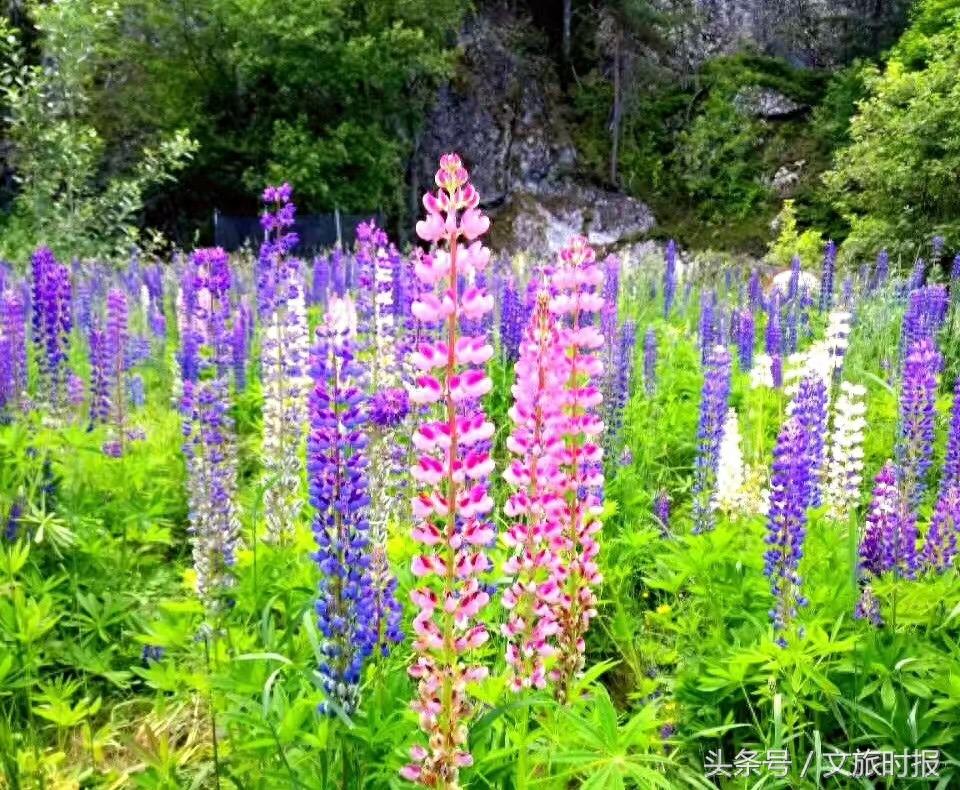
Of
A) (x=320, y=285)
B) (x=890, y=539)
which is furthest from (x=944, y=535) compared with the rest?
(x=320, y=285)

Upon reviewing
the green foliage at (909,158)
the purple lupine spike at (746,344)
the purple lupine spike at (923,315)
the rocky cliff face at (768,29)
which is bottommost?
the purple lupine spike at (746,344)

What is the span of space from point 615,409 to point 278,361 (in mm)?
1545

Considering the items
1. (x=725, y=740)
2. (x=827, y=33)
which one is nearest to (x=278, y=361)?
(x=725, y=740)

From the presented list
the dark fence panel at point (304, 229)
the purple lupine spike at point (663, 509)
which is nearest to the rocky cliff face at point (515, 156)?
the dark fence panel at point (304, 229)

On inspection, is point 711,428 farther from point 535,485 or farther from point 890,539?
point 535,485

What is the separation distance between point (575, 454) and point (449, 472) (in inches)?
21.3

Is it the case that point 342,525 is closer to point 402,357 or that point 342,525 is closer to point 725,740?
point 725,740

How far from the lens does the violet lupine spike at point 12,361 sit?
12.2 feet

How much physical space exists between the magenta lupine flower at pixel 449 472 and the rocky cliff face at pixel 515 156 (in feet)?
85.2

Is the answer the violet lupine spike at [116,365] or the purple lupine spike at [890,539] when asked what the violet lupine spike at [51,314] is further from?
the purple lupine spike at [890,539]

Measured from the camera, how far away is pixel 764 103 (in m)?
30.7

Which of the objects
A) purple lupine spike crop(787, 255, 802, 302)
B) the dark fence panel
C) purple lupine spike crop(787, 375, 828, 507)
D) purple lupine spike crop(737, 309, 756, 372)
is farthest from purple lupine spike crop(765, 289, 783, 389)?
the dark fence panel

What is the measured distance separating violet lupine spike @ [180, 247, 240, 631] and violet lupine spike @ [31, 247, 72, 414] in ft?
1.75

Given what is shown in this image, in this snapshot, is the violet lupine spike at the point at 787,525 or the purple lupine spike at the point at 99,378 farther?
the purple lupine spike at the point at 99,378
